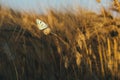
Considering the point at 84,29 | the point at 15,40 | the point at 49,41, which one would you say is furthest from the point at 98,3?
the point at 15,40

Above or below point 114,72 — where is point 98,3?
above

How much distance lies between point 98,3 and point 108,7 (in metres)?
0.14

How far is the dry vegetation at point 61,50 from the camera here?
4.60 meters

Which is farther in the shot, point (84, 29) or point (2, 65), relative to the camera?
point (84, 29)

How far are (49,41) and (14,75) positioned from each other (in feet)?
2.03

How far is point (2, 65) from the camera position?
460cm

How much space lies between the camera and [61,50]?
476 cm

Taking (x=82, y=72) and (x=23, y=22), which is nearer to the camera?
(x=82, y=72)

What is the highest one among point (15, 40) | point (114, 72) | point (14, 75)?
point (15, 40)

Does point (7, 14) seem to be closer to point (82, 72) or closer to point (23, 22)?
point (23, 22)

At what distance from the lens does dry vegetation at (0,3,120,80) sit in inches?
181

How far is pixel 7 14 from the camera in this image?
16.9 ft

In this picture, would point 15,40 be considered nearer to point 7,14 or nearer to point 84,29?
point 7,14

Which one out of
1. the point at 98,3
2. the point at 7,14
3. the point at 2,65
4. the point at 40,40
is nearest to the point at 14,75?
the point at 2,65
